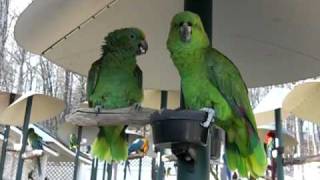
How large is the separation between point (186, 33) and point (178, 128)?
0.43m

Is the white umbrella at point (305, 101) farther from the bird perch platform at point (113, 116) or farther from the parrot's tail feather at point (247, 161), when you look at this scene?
the bird perch platform at point (113, 116)

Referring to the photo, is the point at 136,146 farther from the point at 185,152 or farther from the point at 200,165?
the point at 185,152

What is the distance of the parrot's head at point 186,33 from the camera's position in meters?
1.72

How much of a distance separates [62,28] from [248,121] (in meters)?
1.23

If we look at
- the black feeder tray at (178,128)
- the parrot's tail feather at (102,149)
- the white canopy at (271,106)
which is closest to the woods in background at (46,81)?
the white canopy at (271,106)

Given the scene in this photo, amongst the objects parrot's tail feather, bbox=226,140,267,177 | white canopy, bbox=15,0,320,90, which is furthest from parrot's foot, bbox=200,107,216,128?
white canopy, bbox=15,0,320,90

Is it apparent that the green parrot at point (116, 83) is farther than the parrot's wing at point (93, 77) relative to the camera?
No

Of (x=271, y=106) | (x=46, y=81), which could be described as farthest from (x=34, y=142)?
(x=271, y=106)

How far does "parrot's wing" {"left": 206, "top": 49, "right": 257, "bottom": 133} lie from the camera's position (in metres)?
1.82

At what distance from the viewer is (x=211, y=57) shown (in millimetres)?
1848

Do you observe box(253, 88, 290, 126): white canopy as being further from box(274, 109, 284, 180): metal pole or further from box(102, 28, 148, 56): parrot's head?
box(102, 28, 148, 56): parrot's head

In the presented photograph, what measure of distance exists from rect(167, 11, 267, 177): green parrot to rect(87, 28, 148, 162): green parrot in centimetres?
46

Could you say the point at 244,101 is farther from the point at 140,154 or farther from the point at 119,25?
the point at 140,154

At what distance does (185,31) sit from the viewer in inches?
67.6
